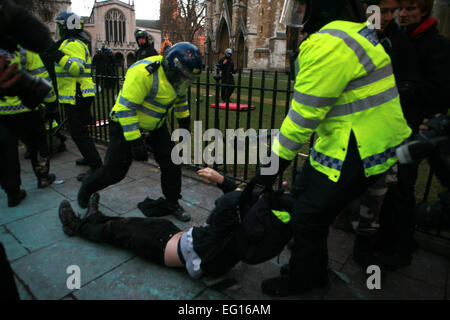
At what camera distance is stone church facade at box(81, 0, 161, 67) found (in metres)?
60.9

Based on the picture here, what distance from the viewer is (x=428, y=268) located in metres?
2.54

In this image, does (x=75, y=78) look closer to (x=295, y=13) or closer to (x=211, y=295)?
(x=295, y=13)

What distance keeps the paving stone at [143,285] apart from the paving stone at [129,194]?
110 centimetres

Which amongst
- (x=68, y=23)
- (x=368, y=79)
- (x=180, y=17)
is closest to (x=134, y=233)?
(x=368, y=79)

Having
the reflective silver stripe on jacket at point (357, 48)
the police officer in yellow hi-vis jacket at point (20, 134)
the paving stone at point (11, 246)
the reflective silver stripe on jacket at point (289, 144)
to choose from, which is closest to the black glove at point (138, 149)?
the police officer in yellow hi-vis jacket at point (20, 134)

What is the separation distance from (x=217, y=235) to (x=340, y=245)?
1410mm

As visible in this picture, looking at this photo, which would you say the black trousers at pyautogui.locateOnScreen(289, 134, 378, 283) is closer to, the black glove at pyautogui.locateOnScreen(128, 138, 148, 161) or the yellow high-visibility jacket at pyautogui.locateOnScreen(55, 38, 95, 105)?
the black glove at pyautogui.locateOnScreen(128, 138, 148, 161)

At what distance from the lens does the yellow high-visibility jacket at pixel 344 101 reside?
5.31 ft

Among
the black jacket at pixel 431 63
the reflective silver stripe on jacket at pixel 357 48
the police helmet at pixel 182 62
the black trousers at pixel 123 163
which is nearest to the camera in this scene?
the reflective silver stripe on jacket at pixel 357 48

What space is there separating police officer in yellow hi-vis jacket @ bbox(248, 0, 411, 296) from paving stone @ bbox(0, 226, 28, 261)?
2.22m

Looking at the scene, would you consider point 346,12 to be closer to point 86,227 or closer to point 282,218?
point 282,218

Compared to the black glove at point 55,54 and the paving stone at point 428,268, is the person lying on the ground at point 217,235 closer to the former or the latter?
the paving stone at point 428,268

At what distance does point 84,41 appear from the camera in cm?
431
